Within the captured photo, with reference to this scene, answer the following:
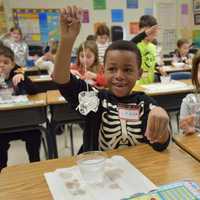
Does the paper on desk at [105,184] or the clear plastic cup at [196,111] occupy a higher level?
the clear plastic cup at [196,111]

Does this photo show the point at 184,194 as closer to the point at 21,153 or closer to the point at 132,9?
the point at 21,153

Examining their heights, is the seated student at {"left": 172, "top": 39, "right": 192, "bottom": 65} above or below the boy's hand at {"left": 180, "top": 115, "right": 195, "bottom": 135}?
above

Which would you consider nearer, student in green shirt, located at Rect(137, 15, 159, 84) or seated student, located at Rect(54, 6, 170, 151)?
seated student, located at Rect(54, 6, 170, 151)

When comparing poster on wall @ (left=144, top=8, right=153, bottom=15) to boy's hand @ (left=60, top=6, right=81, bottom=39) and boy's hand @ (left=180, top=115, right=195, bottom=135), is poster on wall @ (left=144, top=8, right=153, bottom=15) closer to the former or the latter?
boy's hand @ (left=180, top=115, right=195, bottom=135)

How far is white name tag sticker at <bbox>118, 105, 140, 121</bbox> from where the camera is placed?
1197mm

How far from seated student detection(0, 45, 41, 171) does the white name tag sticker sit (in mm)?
1219

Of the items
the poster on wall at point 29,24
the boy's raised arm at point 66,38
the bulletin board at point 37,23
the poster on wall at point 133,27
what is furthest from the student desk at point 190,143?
the poster on wall at point 133,27

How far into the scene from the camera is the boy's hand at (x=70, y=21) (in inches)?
38.9

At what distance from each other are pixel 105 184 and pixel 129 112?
0.41 meters

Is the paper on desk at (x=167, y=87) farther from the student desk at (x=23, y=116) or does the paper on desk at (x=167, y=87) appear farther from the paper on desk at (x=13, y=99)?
the paper on desk at (x=13, y=99)

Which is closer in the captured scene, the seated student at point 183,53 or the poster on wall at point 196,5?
the seated student at point 183,53

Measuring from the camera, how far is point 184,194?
0.77m

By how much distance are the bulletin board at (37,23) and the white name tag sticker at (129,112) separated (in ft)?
16.6

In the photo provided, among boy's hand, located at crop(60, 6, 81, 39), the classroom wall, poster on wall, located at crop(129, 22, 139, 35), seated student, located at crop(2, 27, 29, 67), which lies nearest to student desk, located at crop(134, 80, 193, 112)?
boy's hand, located at crop(60, 6, 81, 39)
